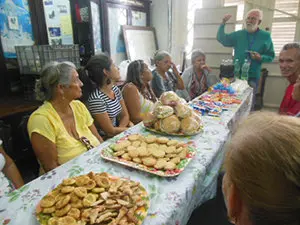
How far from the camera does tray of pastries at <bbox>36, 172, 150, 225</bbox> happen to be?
647 millimetres

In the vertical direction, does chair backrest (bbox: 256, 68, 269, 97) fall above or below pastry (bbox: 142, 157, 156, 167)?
below

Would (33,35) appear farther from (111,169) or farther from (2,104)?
(111,169)

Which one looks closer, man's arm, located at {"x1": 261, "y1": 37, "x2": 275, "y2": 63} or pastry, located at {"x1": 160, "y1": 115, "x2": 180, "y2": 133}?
pastry, located at {"x1": 160, "y1": 115, "x2": 180, "y2": 133}

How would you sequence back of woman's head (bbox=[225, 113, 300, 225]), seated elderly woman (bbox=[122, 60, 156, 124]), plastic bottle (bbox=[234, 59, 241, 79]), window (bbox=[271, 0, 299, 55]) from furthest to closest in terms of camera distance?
window (bbox=[271, 0, 299, 55]), plastic bottle (bbox=[234, 59, 241, 79]), seated elderly woman (bbox=[122, 60, 156, 124]), back of woman's head (bbox=[225, 113, 300, 225])

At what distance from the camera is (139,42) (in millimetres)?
4238

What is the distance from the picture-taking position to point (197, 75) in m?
3.01

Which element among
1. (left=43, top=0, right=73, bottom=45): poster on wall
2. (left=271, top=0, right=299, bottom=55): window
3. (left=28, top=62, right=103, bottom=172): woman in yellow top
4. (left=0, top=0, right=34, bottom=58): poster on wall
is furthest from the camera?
(left=271, top=0, right=299, bottom=55): window

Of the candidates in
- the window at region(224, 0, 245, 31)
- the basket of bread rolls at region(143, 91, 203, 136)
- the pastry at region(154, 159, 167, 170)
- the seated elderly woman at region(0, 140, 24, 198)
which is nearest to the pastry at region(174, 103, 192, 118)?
the basket of bread rolls at region(143, 91, 203, 136)

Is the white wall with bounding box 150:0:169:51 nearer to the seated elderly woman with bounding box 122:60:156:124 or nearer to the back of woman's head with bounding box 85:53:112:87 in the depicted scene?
the seated elderly woman with bounding box 122:60:156:124

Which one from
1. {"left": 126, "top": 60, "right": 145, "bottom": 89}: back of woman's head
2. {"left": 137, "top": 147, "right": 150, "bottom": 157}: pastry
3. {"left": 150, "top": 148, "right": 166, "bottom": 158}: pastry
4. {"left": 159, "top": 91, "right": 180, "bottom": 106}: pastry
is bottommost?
{"left": 150, "top": 148, "right": 166, "bottom": 158}: pastry

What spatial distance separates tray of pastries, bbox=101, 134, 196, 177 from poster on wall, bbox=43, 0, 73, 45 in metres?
2.36

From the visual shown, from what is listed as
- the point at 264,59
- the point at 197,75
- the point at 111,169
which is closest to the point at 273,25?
the point at 264,59

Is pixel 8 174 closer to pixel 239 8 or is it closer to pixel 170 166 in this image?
pixel 170 166

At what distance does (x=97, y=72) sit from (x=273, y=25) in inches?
148
